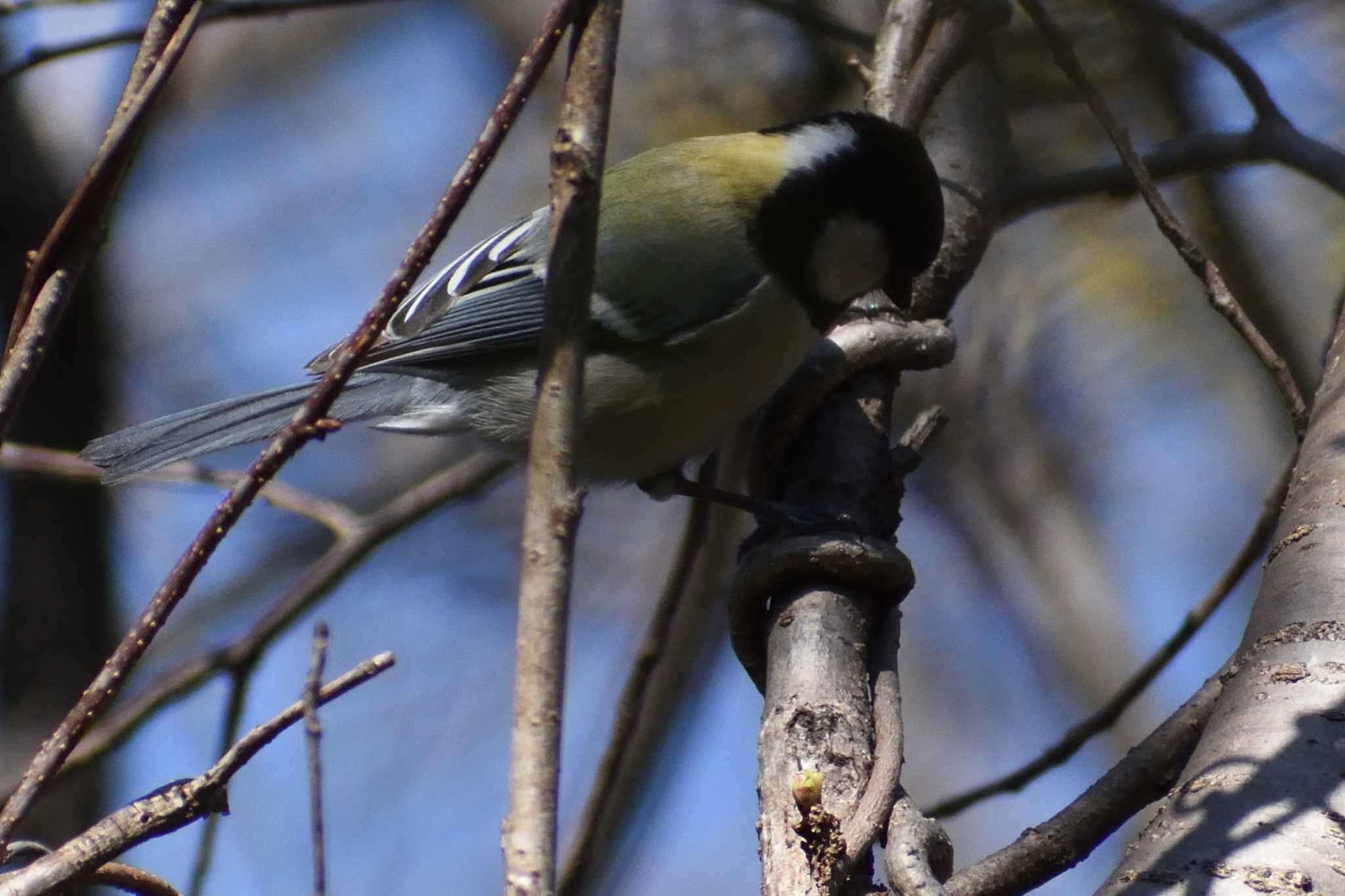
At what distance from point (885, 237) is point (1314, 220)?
2511 mm

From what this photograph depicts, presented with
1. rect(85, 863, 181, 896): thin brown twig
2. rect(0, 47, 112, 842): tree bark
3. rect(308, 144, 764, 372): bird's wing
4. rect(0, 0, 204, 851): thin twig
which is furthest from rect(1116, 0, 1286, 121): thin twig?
rect(0, 47, 112, 842): tree bark

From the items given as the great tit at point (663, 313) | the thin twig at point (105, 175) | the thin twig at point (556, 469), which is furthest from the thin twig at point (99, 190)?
the great tit at point (663, 313)

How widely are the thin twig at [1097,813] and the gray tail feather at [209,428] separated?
158 cm

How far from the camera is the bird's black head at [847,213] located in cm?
255

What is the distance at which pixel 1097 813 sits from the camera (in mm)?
1700

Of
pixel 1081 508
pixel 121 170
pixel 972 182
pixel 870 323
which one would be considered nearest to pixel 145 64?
pixel 121 170

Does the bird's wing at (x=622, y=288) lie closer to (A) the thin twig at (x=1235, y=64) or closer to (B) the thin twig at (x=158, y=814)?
(A) the thin twig at (x=1235, y=64)

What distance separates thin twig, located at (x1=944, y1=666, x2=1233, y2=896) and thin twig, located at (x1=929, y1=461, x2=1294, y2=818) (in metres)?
0.63

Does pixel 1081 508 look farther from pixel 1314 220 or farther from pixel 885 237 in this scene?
pixel 885 237

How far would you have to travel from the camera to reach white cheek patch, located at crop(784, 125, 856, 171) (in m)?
2.70

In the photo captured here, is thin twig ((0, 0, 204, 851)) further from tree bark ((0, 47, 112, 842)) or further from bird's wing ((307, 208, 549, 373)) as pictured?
tree bark ((0, 47, 112, 842))

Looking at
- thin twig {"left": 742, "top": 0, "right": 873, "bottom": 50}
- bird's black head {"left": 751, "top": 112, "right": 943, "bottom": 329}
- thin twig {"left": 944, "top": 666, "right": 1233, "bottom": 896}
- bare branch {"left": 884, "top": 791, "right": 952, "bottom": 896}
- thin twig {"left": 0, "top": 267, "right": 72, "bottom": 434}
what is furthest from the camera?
thin twig {"left": 742, "top": 0, "right": 873, "bottom": 50}

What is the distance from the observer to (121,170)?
58.3 inches

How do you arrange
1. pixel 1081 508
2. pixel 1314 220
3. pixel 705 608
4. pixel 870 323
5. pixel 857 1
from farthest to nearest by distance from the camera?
pixel 1081 508, pixel 857 1, pixel 1314 220, pixel 705 608, pixel 870 323
